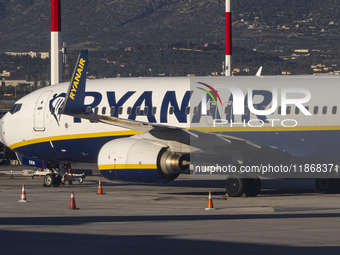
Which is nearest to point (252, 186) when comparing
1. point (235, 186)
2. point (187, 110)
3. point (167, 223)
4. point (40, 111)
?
point (235, 186)

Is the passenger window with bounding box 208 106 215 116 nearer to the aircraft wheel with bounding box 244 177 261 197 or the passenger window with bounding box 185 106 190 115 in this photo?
the passenger window with bounding box 185 106 190 115

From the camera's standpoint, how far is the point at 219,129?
1178 inches

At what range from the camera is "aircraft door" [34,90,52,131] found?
33.5m

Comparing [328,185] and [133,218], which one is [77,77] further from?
[328,185]

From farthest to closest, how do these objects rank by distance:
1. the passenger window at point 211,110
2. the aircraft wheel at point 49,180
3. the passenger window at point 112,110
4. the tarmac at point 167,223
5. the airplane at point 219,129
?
1. the aircraft wheel at point 49,180
2. the passenger window at point 112,110
3. the passenger window at point 211,110
4. the airplane at point 219,129
5. the tarmac at point 167,223

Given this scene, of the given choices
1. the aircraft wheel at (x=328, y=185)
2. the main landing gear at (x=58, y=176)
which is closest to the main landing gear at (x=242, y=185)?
the aircraft wheel at (x=328, y=185)

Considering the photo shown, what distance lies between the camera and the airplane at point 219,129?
28078 mm

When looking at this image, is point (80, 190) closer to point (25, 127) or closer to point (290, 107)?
point (25, 127)

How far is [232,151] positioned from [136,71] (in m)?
163

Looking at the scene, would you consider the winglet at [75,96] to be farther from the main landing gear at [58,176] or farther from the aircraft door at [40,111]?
the main landing gear at [58,176]

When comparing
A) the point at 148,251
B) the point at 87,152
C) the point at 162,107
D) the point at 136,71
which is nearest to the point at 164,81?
the point at 162,107

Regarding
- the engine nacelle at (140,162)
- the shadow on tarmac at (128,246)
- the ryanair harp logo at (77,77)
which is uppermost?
the ryanair harp logo at (77,77)

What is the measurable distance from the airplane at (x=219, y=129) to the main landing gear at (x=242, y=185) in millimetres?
34

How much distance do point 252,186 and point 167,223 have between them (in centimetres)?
866
